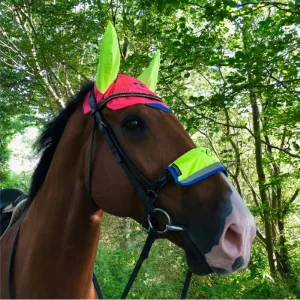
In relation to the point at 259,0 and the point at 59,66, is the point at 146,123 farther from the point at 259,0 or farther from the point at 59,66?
the point at 59,66

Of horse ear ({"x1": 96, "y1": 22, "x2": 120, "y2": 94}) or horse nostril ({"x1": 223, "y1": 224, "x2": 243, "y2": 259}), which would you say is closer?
horse nostril ({"x1": 223, "y1": 224, "x2": 243, "y2": 259})

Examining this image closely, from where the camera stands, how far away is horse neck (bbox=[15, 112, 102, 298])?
76.4 inches

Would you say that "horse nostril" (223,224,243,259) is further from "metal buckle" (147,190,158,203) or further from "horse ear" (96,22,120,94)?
"horse ear" (96,22,120,94)

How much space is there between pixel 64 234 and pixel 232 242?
103 cm

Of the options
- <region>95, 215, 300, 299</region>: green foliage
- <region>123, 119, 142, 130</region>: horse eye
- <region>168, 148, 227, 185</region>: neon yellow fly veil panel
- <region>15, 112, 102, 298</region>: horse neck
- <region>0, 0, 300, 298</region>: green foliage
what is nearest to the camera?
<region>168, 148, 227, 185</region>: neon yellow fly veil panel

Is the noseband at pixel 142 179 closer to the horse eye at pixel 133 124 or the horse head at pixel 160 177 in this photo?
the horse head at pixel 160 177

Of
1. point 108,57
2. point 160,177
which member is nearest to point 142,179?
point 160,177

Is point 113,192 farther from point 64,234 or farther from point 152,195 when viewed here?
point 64,234

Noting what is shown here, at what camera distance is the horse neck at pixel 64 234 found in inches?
76.4

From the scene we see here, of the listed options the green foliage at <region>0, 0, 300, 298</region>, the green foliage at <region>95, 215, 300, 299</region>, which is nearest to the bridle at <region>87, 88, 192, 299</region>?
the green foliage at <region>0, 0, 300, 298</region>

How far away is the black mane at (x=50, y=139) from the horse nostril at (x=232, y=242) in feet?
Answer: 4.44

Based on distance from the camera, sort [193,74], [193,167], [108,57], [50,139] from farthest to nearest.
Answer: [193,74], [50,139], [108,57], [193,167]

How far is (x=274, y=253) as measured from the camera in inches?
397

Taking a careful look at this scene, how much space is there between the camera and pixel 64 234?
1.98 meters
